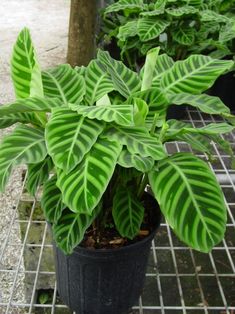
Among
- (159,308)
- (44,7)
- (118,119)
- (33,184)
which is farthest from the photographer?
Result: (44,7)

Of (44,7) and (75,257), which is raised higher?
(75,257)

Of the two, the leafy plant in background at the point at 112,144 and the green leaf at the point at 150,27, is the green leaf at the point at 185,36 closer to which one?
the green leaf at the point at 150,27

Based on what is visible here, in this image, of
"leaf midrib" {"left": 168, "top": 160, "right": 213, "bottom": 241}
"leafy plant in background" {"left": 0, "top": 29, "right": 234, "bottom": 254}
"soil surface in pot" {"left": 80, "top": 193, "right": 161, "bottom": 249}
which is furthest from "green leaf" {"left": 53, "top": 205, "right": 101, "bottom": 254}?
"leaf midrib" {"left": 168, "top": 160, "right": 213, "bottom": 241}

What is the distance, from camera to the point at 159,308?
133 centimetres

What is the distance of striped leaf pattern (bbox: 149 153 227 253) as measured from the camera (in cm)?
92

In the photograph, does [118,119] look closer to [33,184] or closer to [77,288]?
[33,184]

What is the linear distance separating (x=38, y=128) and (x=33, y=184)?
0.45 feet

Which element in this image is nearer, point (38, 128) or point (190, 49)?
point (38, 128)

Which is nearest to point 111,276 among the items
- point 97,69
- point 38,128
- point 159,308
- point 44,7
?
point 159,308

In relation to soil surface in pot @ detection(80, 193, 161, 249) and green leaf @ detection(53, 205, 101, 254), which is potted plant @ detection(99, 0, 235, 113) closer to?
soil surface in pot @ detection(80, 193, 161, 249)

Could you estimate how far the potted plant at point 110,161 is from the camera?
919mm

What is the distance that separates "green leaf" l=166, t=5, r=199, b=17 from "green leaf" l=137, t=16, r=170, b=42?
0.24ft

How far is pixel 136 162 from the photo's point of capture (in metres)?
0.91

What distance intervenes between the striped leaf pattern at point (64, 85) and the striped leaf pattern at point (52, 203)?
0.21 meters
